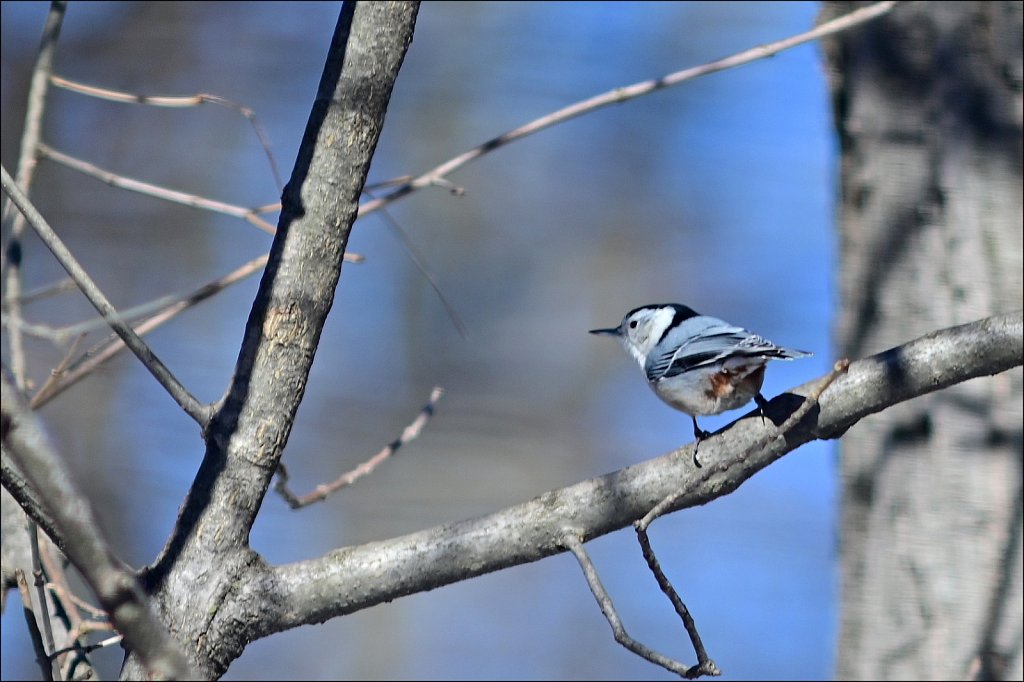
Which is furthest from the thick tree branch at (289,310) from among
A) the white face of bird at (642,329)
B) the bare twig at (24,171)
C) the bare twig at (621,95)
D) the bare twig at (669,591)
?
the white face of bird at (642,329)

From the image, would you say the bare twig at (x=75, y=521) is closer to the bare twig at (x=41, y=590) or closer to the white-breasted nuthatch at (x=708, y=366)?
the bare twig at (x=41, y=590)

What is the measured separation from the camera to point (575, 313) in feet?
18.0

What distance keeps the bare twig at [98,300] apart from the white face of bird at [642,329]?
1292 mm

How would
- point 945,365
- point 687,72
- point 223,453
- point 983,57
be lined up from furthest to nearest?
point 983,57
point 687,72
point 945,365
point 223,453

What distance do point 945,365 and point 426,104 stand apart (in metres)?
5.00

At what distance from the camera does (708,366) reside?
1.61 metres

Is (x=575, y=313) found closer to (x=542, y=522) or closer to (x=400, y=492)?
(x=400, y=492)

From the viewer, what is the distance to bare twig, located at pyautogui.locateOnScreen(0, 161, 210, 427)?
3.06 ft

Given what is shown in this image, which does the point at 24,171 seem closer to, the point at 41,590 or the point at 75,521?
the point at 41,590

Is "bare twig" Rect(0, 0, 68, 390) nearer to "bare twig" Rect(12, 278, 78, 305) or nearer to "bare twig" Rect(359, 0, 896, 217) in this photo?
"bare twig" Rect(12, 278, 78, 305)

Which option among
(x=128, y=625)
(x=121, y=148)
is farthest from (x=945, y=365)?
(x=121, y=148)

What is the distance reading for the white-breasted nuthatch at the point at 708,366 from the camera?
5.04 ft

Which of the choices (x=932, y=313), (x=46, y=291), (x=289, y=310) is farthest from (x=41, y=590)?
(x=932, y=313)

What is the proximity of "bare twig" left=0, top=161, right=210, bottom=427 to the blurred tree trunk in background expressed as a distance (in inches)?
54.5
